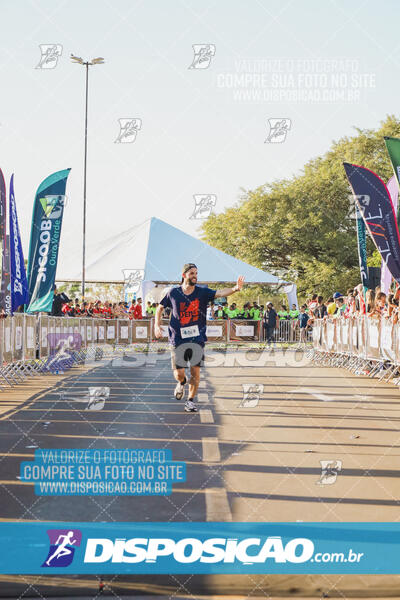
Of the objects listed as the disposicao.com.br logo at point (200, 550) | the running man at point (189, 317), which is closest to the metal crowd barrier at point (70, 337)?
the running man at point (189, 317)

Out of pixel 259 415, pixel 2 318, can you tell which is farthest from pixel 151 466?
pixel 2 318

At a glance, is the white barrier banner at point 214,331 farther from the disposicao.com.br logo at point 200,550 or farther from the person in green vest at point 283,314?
the disposicao.com.br logo at point 200,550

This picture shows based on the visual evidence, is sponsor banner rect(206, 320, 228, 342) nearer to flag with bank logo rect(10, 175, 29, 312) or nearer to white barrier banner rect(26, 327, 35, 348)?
flag with bank logo rect(10, 175, 29, 312)

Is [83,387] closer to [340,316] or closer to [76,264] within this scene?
[340,316]

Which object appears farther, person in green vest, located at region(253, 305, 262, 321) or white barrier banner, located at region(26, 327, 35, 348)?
person in green vest, located at region(253, 305, 262, 321)

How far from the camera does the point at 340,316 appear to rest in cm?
2100

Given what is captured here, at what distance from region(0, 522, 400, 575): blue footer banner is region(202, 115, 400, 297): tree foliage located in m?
50.9

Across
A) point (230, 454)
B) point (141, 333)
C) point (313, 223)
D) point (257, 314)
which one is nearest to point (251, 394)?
point (230, 454)

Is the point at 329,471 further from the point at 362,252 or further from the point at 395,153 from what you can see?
the point at 362,252

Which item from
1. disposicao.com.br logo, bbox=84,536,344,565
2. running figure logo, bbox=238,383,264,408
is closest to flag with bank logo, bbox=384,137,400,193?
running figure logo, bbox=238,383,264,408

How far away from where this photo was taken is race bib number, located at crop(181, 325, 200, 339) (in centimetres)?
1076

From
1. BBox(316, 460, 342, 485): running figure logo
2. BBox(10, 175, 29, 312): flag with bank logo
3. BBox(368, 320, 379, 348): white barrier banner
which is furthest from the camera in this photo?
BBox(10, 175, 29, 312): flag with bank logo

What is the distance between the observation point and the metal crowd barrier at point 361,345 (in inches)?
609

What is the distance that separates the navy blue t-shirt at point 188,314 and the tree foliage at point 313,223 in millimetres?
44940
